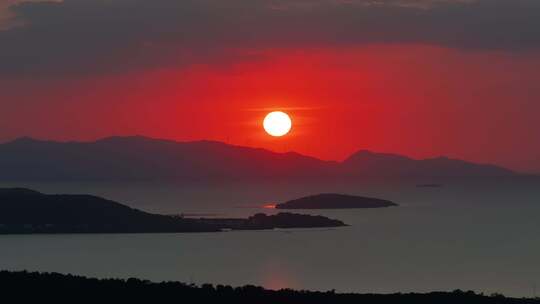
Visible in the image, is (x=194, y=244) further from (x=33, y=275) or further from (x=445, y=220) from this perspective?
(x=33, y=275)

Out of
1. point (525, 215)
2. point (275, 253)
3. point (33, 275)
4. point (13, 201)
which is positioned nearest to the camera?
point (33, 275)

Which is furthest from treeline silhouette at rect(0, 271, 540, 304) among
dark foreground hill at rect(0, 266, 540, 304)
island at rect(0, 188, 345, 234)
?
island at rect(0, 188, 345, 234)

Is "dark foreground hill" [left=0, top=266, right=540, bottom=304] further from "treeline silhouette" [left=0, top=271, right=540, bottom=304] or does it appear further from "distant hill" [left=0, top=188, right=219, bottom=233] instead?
"distant hill" [left=0, top=188, right=219, bottom=233]

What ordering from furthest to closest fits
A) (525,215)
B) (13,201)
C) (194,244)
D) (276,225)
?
(525,215) → (276,225) → (13,201) → (194,244)

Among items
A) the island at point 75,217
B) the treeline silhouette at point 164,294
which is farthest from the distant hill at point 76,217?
the treeline silhouette at point 164,294

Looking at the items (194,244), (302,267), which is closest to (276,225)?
(194,244)

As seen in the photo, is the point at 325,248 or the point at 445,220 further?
the point at 445,220

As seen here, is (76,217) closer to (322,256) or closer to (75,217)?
(75,217)

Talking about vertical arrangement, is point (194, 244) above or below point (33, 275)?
above
